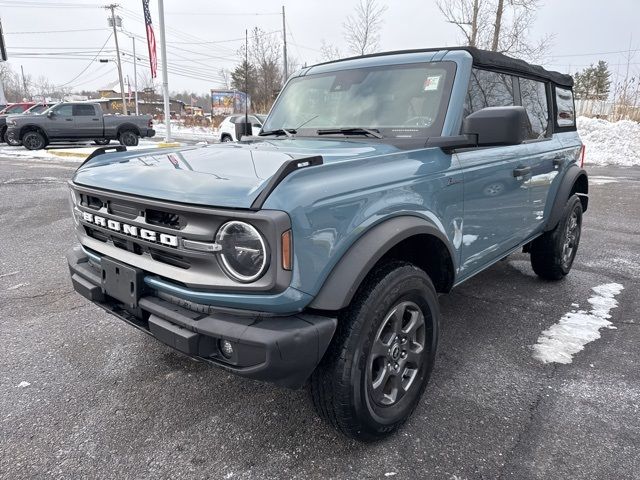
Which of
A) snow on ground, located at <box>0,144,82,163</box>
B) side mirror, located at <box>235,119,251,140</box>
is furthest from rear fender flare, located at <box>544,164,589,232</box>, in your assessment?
snow on ground, located at <box>0,144,82,163</box>

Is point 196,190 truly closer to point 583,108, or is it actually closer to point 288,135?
point 288,135

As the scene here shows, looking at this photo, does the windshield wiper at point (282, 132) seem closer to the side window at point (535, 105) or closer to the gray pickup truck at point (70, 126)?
the side window at point (535, 105)

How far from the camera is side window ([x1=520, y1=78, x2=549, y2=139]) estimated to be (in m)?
3.78

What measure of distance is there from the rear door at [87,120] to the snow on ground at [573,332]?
58.9 ft

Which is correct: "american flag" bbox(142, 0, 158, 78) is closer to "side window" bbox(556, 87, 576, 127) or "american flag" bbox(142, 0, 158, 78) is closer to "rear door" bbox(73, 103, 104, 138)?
"rear door" bbox(73, 103, 104, 138)

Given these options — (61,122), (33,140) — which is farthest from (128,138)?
(33,140)

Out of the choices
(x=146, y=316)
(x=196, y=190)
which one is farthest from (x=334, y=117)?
(x=146, y=316)

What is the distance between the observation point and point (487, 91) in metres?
3.21

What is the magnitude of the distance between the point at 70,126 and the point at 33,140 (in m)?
1.34

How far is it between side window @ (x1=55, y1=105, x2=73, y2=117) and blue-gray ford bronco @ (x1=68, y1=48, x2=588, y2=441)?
16714 mm

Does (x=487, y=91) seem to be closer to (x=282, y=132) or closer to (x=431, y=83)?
(x=431, y=83)

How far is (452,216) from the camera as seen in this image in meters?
2.65

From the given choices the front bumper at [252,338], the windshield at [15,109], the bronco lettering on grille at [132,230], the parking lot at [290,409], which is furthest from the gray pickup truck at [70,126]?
the front bumper at [252,338]

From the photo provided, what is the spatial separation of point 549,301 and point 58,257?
5028mm
